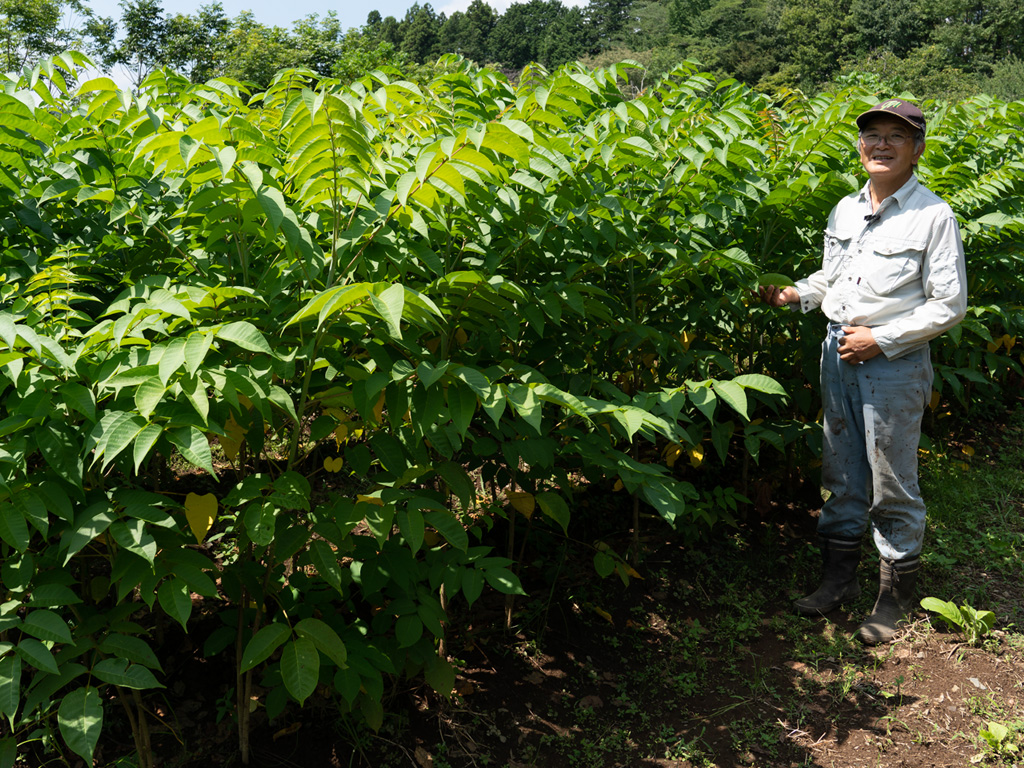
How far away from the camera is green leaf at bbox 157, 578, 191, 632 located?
6.14 feet

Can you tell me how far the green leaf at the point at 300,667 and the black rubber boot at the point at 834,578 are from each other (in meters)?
2.38

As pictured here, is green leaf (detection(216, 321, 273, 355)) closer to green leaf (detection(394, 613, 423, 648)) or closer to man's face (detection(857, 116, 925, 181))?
green leaf (detection(394, 613, 423, 648))

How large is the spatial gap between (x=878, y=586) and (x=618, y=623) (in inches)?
52.3

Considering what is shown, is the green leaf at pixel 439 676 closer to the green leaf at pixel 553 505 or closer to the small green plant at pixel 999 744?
the green leaf at pixel 553 505

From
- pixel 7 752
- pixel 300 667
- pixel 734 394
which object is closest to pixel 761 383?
pixel 734 394

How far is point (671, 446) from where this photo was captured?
143 inches

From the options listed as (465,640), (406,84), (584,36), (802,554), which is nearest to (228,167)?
(406,84)

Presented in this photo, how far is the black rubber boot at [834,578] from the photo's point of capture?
3504mm

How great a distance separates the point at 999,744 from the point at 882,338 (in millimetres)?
1528

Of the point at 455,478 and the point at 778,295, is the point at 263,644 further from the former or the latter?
the point at 778,295

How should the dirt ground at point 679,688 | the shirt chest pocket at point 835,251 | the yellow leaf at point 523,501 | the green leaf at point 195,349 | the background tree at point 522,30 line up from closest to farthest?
the green leaf at point 195,349, the dirt ground at point 679,688, the yellow leaf at point 523,501, the shirt chest pocket at point 835,251, the background tree at point 522,30

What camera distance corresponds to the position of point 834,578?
3537mm

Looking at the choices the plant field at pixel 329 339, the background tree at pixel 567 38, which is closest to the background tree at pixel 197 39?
the plant field at pixel 329 339

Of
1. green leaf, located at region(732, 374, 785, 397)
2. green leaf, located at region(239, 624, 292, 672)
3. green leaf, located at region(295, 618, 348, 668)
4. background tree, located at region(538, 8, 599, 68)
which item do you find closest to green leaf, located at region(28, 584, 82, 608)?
green leaf, located at region(239, 624, 292, 672)
